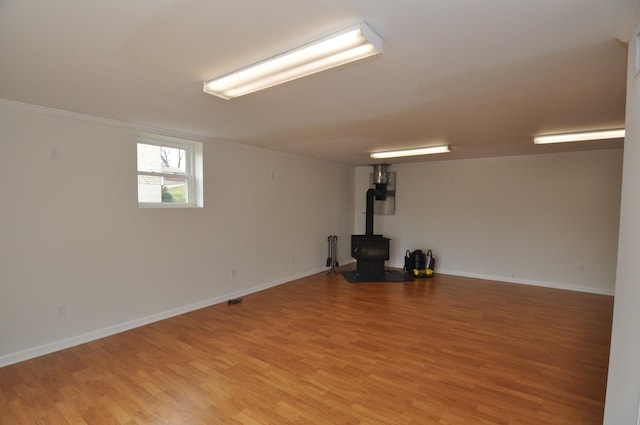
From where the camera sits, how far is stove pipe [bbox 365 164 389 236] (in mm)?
6648

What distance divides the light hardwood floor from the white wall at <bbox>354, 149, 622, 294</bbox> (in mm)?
1265

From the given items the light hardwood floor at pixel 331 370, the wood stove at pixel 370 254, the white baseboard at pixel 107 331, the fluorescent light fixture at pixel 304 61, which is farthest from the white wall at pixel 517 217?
the fluorescent light fixture at pixel 304 61

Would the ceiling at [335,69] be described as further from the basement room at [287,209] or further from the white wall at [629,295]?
the white wall at [629,295]

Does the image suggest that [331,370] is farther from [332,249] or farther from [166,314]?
[332,249]

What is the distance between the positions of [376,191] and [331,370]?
4.65 m

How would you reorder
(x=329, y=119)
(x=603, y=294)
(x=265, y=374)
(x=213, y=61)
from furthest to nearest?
(x=603, y=294)
(x=329, y=119)
(x=265, y=374)
(x=213, y=61)

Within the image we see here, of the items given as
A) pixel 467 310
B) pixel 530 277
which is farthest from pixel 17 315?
pixel 530 277

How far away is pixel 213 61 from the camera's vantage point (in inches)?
76.3

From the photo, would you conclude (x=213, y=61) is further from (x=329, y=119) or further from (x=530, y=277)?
(x=530, y=277)

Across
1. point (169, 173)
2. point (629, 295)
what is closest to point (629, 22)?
point (629, 295)

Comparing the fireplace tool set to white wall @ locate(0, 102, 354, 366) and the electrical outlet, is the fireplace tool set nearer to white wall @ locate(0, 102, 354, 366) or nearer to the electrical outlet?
white wall @ locate(0, 102, 354, 366)

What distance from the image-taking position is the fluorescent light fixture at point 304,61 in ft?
5.12

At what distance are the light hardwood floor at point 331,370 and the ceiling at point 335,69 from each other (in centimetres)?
237

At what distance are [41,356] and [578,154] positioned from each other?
7.84 m
